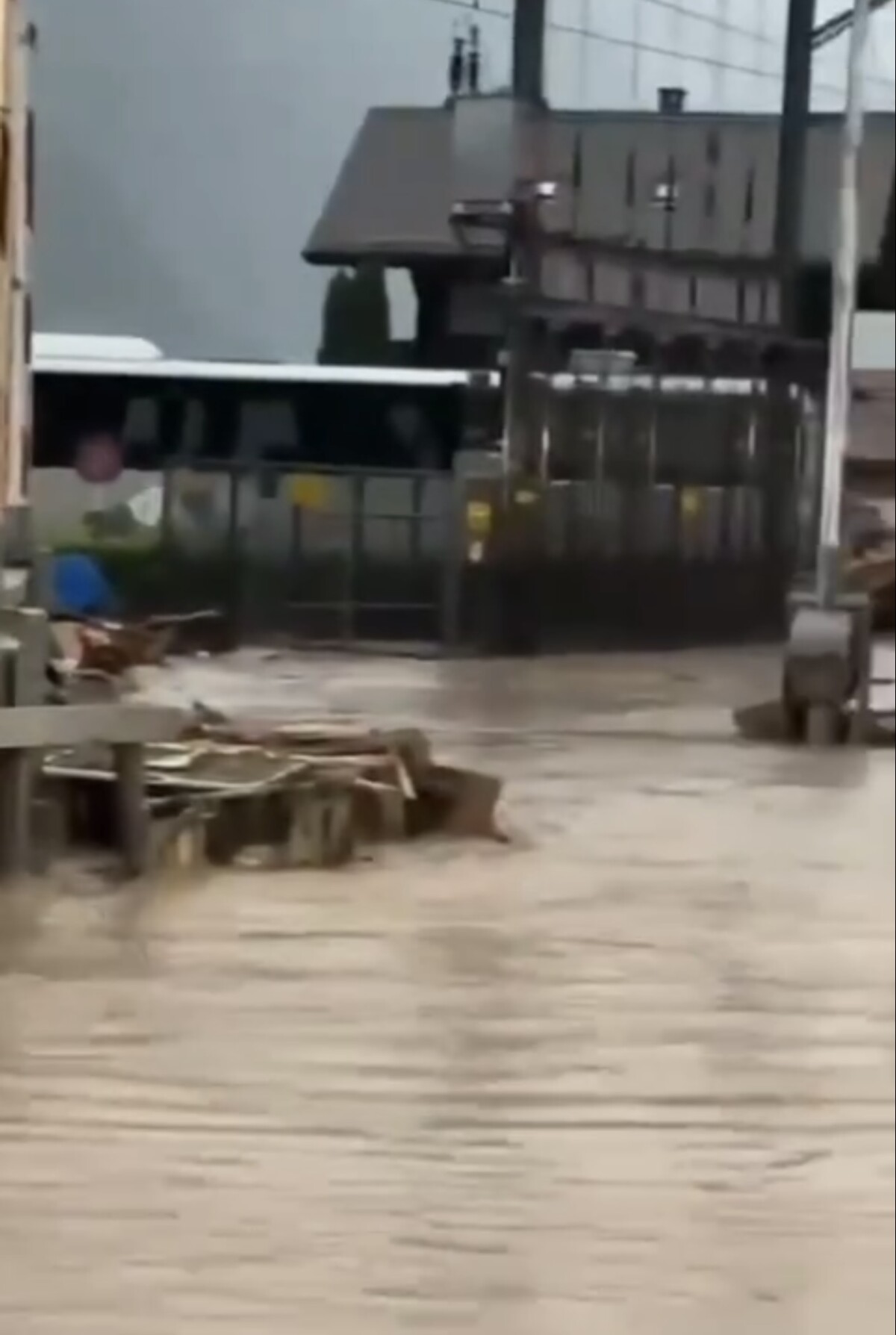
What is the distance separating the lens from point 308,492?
1.83 feet

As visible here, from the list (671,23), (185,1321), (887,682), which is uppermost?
(671,23)

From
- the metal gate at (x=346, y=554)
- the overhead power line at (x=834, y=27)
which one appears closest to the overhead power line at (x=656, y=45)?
the overhead power line at (x=834, y=27)

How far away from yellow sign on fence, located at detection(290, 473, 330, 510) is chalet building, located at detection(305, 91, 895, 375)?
4cm

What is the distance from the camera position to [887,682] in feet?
1.92

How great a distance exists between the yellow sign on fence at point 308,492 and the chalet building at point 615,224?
0.04m

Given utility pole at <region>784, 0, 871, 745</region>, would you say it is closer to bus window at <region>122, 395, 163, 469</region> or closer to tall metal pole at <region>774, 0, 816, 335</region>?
tall metal pole at <region>774, 0, 816, 335</region>

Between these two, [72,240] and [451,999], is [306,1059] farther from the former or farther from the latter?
[72,240]

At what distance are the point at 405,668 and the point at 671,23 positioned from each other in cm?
15

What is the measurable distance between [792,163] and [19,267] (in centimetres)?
18

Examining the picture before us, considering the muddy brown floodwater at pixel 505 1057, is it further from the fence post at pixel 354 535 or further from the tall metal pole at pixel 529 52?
the tall metal pole at pixel 529 52

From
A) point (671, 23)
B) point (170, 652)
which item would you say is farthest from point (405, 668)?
point (671, 23)

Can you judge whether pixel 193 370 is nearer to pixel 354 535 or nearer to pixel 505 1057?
pixel 354 535

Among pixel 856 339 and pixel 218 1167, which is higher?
pixel 856 339

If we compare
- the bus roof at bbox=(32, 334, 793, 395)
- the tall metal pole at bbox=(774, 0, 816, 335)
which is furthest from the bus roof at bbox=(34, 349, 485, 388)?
the tall metal pole at bbox=(774, 0, 816, 335)
